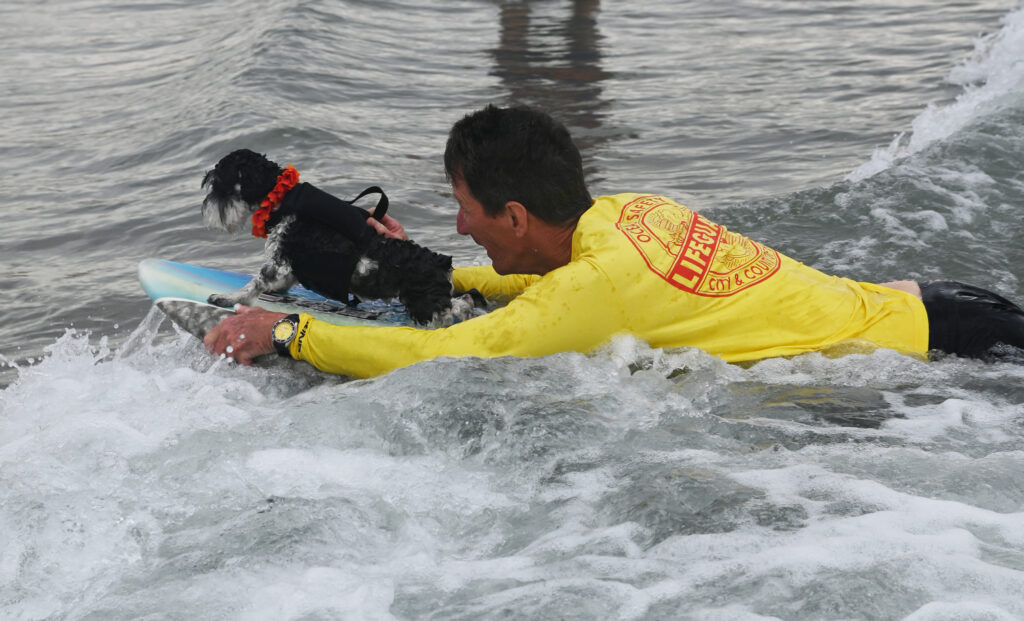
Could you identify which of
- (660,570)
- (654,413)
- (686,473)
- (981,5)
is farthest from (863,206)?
(981,5)

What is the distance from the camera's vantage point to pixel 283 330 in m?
4.70

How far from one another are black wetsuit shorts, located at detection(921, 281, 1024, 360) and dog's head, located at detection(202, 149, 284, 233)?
2.94 meters

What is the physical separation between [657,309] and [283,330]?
62.0 inches

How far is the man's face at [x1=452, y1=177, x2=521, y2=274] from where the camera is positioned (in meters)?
4.48

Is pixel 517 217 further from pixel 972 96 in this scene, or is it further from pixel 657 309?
pixel 972 96

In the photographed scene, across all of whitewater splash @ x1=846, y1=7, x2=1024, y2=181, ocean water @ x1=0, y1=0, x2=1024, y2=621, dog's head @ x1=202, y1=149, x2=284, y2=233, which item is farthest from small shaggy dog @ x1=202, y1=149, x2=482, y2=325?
whitewater splash @ x1=846, y1=7, x2=1024, y2=181

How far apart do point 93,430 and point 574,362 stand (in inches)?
70.1

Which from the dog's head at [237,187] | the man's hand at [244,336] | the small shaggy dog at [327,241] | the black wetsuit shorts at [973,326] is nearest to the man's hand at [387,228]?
the small shaggy dog at [327,241]

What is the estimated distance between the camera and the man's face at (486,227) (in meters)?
4.48

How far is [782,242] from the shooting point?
7008 millimetres

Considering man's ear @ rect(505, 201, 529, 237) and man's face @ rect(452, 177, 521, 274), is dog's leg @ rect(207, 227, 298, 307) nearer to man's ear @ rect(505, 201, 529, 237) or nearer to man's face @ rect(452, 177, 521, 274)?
man's face @ rect(452, 177, 521, 274)

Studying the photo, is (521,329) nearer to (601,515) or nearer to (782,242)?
(601,515)

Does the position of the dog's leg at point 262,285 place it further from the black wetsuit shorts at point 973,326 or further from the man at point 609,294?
the black wetsuit shorts at point 973,326

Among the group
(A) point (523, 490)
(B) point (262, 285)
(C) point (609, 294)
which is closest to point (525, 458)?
(A) point (523, 490)
